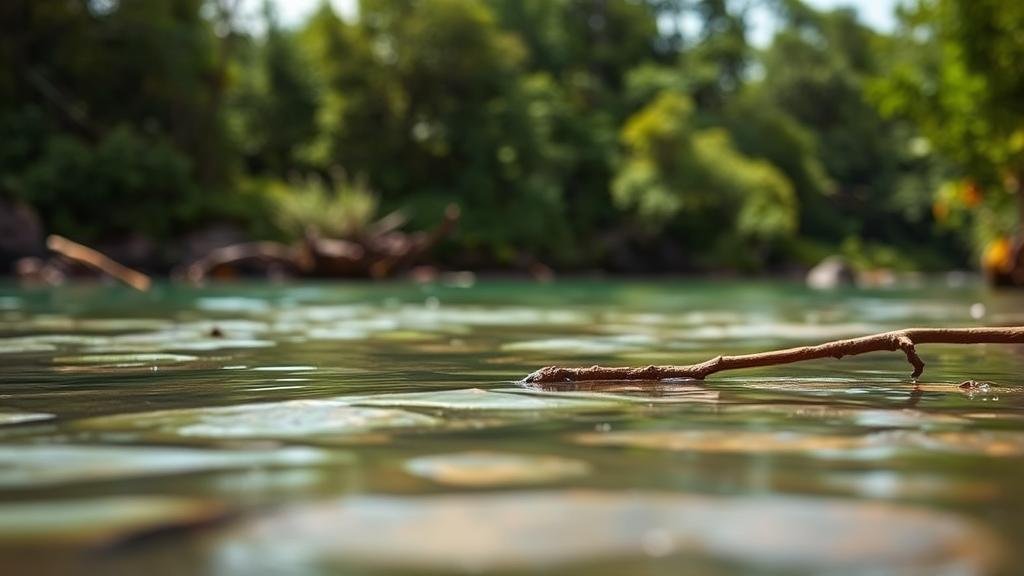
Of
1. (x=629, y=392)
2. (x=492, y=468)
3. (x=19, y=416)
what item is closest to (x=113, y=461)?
(x=492, y=468)

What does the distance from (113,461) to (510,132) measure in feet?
122

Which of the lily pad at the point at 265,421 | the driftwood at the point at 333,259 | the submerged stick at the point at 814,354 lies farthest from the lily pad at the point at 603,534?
the driftwood at the point at 333,259

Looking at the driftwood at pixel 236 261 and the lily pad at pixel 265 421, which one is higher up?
the driftwood at pixel 236 261

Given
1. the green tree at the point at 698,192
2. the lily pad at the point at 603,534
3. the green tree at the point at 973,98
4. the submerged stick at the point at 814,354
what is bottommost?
the lily pad at the point at 603,534

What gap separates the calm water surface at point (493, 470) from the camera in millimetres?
2018

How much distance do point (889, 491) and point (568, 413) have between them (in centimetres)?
142

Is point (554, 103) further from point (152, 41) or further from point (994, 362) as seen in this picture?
point (994, 362)

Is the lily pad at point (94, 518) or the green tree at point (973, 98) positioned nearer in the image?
the lily pad at point (94, 518)

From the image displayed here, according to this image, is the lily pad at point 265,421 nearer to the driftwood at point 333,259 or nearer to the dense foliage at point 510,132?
the dense foliage at point 510,132

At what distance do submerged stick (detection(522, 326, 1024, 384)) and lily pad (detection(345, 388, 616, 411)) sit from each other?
0.50m

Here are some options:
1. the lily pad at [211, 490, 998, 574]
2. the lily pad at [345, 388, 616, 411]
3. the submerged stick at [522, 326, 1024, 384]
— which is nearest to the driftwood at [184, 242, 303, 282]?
the submerged stick at [522, 326, 1024, 384]

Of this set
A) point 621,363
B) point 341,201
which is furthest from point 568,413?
point 341,201

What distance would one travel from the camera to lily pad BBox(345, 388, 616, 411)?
396 centimetres

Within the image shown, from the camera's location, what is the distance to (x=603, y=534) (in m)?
2.12
